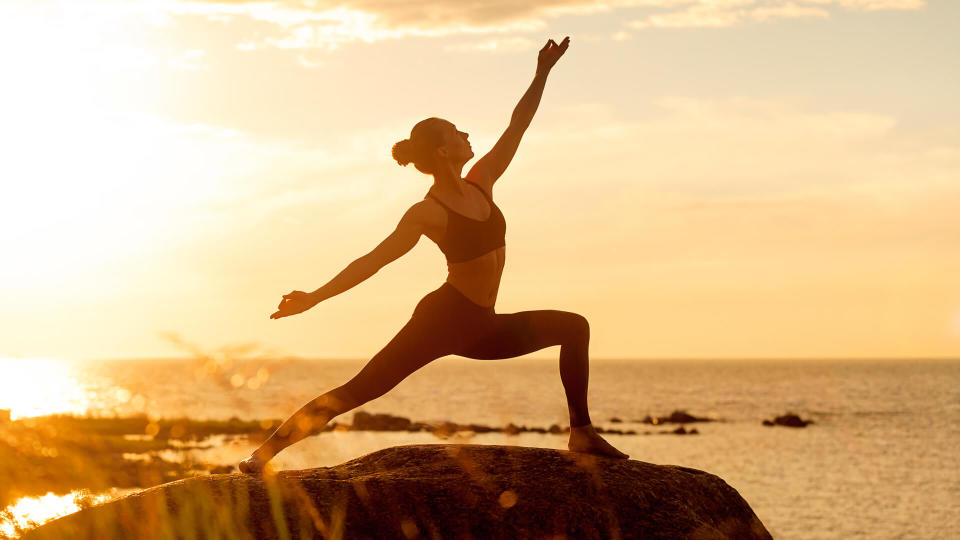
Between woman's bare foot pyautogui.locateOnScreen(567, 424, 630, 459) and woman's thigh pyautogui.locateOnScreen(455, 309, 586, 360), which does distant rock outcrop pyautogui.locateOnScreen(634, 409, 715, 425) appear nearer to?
woman's bare foot pyautogui.locateOnScreen(567, 424, 630, 459)

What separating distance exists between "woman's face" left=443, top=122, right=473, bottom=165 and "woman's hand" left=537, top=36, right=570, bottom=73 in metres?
1.52

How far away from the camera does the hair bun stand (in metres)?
7.43

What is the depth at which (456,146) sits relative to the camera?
24.1ft

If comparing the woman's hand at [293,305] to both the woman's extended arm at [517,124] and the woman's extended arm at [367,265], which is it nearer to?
the woman's extended arm at [367,265]

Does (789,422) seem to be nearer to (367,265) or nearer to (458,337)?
(458,337)

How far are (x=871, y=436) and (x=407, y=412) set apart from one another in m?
41.9

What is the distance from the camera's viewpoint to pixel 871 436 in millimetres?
75750

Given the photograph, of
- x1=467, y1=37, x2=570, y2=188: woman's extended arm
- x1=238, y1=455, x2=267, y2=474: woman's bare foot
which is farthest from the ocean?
x1=467, y1=37, x2=570, y2=188: woman's extended arm

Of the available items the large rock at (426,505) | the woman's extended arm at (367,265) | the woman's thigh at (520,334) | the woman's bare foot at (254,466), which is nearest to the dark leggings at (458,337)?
the woman's thigh at (520,334)

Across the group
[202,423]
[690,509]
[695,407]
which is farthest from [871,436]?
[690,509]

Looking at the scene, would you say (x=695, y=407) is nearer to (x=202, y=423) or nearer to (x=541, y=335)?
(x=202, y=423)

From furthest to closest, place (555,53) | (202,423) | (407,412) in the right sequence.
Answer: (407,412) < (202,423) < (555,53)

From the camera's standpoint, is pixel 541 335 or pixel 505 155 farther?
pixel 505 155

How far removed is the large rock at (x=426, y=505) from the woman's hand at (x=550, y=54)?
3.13 meters
